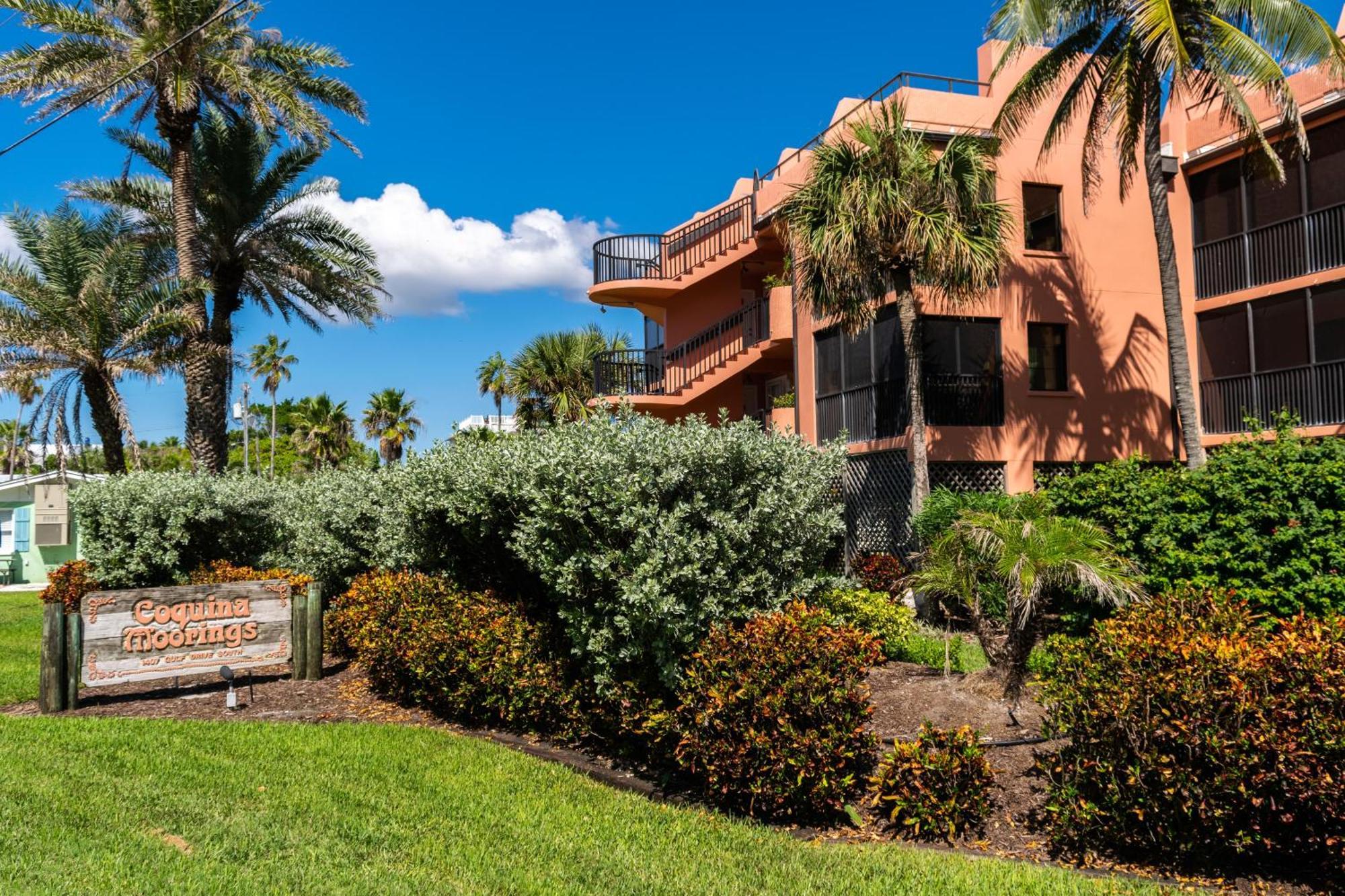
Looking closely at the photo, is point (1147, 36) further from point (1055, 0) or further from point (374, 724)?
point (374, 724)

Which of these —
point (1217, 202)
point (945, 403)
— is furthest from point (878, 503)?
point (1217, 202)

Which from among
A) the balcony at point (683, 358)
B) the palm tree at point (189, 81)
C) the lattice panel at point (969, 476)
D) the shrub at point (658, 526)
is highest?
the palm tree at point (189, 81)

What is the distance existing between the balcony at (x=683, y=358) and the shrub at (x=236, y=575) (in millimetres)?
10354

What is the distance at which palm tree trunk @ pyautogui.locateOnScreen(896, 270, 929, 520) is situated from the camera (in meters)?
16.0

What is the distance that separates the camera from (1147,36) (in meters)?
14.2

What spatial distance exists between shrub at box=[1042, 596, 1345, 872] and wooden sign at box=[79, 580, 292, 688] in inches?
350

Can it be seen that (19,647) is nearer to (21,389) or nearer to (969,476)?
(21,389)

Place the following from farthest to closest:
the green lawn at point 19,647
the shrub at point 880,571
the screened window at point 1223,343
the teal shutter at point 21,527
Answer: the teal shutter at point 21,527 → the screened window at point 1223,343 → the shrub at point 880,571 → the green lawn at point 19,647

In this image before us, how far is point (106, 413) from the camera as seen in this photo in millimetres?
19984

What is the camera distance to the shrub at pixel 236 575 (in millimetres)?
12859

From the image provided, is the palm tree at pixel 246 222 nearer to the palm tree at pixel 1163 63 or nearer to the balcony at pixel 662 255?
the balcony at pixel 662 255

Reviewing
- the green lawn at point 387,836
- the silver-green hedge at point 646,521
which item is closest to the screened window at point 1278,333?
the silver-green hedge at point 646,521

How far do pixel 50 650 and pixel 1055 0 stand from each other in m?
15.8

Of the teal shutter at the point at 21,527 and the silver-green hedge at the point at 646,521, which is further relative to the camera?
the teal shutter at the point at 21,527
